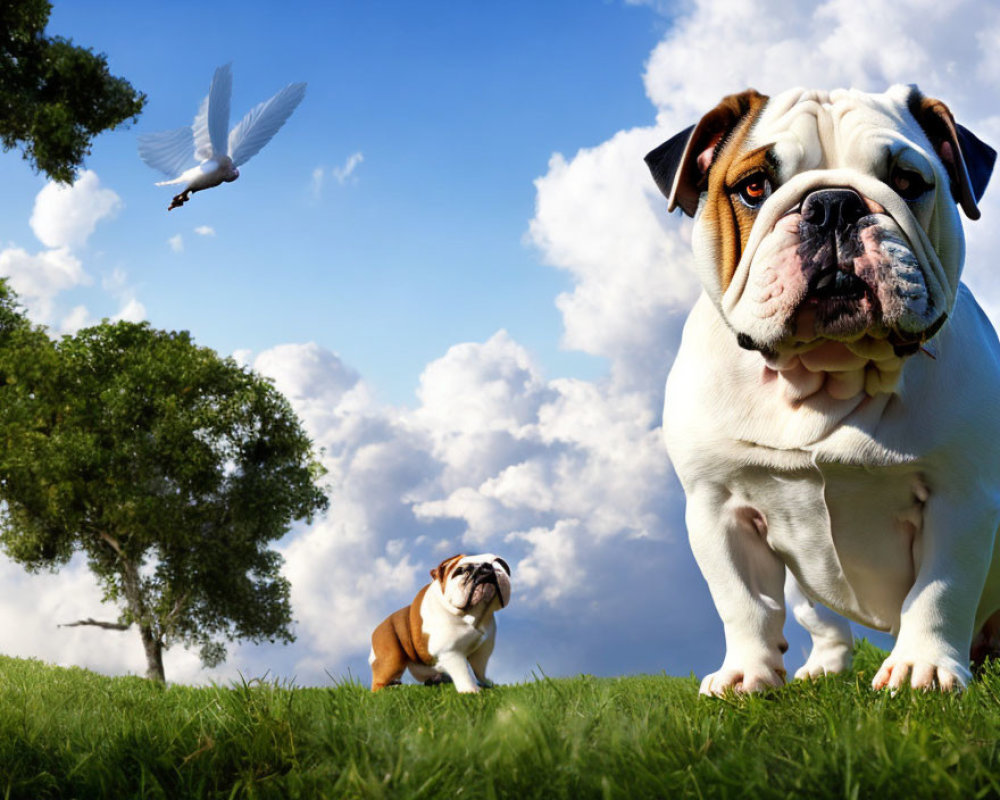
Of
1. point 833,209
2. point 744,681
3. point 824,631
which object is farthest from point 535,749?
point 824,631

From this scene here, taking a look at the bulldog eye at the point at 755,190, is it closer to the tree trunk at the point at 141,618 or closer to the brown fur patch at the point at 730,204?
the brown fur patch at the point at 730,204

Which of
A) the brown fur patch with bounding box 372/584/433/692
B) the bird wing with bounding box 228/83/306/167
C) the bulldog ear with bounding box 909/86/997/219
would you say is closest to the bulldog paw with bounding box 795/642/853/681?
the bulldog ear with bounding box 909/86/997/219

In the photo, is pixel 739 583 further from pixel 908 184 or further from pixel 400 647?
pixel 400 647

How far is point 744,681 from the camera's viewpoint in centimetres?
370

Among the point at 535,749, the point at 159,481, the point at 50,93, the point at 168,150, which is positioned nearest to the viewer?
the point at 535,749

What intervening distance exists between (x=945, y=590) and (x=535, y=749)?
6.74ft

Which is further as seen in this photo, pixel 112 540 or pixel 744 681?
pixel 112 540

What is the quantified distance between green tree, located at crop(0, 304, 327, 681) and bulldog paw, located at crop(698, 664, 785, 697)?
619 inches

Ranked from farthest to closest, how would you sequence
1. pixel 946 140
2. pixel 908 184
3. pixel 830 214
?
1. pixel 946 140
2. pixel 908 184
3. pixel 830 214

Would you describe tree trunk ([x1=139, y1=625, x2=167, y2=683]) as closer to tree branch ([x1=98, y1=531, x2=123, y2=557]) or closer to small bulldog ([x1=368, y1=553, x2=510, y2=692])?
tree branch ([x1=98, y1=531, x2=123, y2=557])

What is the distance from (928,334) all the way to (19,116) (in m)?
12.2

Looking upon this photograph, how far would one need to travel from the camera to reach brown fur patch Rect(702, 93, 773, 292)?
3404 mm

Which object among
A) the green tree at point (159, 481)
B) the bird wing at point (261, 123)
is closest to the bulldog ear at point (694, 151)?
the bird wing at point (261, 123)

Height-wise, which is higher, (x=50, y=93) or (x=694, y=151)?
(x=50, y=93)
